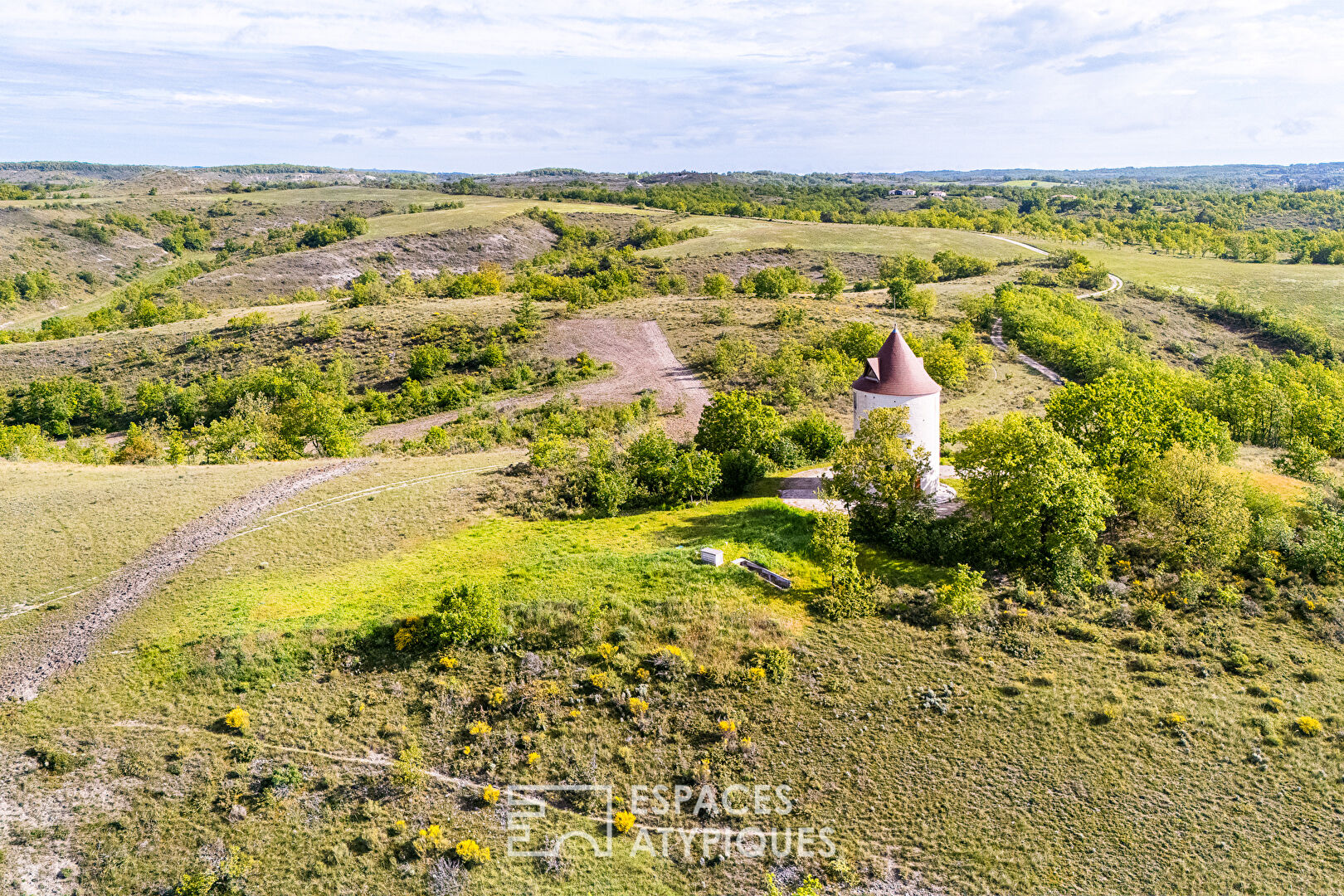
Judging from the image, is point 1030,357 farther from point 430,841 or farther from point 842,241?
point 430,841

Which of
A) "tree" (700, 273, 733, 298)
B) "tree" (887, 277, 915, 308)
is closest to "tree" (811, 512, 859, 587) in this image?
"tree" (887, 277, 915, 308)

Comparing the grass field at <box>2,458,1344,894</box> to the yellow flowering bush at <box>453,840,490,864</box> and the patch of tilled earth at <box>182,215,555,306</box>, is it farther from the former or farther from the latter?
the patch of tilled earth at <box>182,215,555,306</box>

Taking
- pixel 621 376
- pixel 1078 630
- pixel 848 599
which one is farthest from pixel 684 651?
pixel 621 376

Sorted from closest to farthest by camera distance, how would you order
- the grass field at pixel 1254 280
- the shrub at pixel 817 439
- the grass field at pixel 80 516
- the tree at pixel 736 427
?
the grass field at pixel 80 516 → the tree at pixel 736 427 → the shrub at pixel 817 439 → the grass field at pixel 1254 280

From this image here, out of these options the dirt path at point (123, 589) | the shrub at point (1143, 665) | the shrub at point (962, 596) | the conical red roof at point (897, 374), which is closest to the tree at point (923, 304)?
the conical red roof at point (897, 374)

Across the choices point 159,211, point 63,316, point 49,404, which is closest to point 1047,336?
point 49,404

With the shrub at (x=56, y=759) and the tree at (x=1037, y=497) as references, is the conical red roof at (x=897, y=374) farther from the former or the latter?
the shrub at (x=56, y=759)
